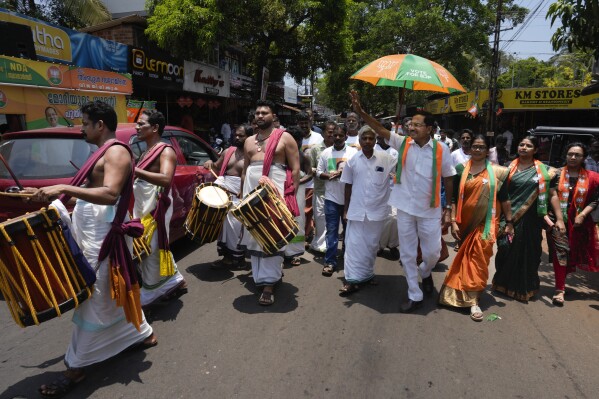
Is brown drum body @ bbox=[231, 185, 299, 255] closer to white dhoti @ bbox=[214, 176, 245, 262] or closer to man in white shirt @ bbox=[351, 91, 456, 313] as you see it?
man in white shirt @ bbox=[351, 91, 456, 313]

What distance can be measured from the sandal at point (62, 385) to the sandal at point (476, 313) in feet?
10.4

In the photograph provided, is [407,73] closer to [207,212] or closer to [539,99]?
[207,212]

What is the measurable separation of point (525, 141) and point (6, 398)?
4.76 meters

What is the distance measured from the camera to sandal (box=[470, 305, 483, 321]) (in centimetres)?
381

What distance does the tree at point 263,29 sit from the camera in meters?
13.2

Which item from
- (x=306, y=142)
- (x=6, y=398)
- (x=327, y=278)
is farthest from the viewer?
(x=306, y=142)

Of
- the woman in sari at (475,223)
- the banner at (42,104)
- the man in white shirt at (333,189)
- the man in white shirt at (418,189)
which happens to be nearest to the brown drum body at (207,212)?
the man in white shirt at (333,189)

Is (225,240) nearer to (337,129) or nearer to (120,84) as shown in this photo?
(337,129)

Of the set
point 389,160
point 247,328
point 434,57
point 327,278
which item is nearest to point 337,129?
point 389,160

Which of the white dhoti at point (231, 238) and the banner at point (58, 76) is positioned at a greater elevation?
the banner at point (58, 76)

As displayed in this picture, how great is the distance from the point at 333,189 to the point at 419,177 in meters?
1.40

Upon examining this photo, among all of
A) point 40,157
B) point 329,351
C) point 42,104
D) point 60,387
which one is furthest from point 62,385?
point 42,104

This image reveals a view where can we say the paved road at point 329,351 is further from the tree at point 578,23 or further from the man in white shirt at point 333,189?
the tree at point 578,23

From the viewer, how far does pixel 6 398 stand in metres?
2.61
